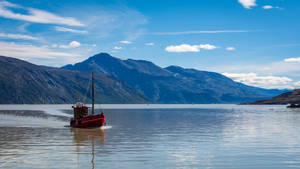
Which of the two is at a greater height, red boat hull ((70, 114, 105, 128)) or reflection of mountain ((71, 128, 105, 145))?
red boat hull ((70, 114, 105, 128))

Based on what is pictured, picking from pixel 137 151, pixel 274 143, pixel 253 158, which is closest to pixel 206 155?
pixel 253 158

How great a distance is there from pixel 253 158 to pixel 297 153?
525 cm

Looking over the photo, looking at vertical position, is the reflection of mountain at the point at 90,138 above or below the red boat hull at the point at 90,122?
below

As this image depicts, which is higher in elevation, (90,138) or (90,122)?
(90,122)

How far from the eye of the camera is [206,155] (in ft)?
104

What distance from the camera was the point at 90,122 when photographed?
68.7 metres

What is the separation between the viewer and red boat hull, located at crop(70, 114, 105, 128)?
223 ft

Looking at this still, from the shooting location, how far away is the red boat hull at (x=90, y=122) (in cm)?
6788

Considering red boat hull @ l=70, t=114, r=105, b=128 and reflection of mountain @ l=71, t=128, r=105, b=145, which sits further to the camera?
red boat hull @ l=70, t=114, r=105, b=128

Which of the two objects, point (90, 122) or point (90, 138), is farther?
point (90, 122)

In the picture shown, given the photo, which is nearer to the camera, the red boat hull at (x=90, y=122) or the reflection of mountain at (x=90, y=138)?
the reflection of mountain at (x=90, y=138)

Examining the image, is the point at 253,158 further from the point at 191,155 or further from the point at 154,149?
the point at 154,149

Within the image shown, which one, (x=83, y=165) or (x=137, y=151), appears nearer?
(x=83, y=165)

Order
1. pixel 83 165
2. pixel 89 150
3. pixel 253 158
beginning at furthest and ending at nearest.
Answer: pixel 89 150, pixel 253 158, pixel 83 165
